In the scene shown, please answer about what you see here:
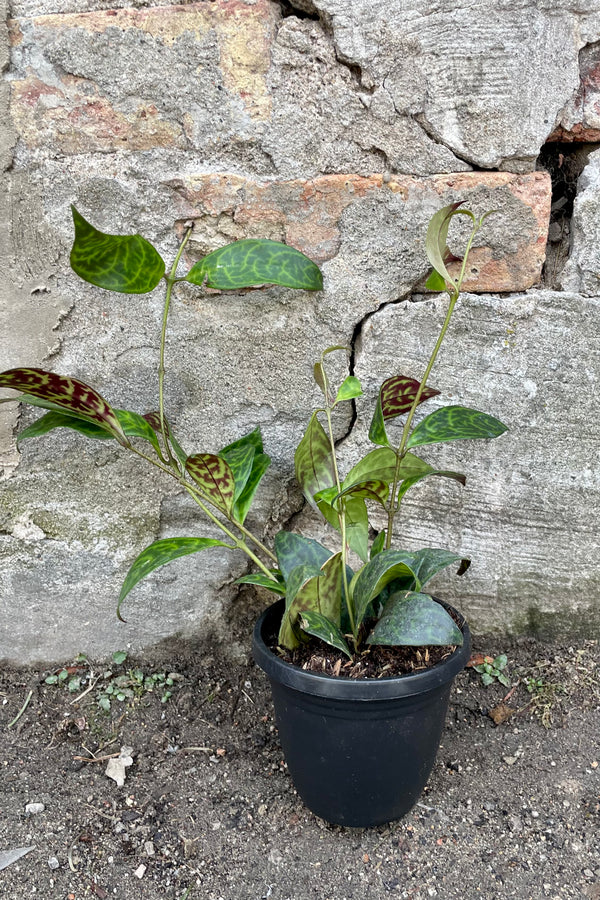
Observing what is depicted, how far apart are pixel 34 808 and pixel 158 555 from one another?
Answer: 57cm

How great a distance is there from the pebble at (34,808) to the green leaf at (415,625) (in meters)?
0.73

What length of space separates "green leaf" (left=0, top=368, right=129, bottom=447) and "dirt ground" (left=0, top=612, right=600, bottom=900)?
72cm

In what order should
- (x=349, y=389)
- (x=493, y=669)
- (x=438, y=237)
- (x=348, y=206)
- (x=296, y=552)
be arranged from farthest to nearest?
(x=493, y=669)
(x=348, y=206)
(x=296, y=552)
(x=349, y=389)
(x=438, y=237)

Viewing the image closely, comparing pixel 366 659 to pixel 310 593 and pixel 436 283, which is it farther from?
pixel 436 283

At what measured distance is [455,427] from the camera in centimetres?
119

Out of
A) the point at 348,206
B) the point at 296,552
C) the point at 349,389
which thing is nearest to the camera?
the point at 349,389

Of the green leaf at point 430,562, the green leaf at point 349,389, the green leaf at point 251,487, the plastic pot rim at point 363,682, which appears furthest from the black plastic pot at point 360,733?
the green leaf at point 349,389

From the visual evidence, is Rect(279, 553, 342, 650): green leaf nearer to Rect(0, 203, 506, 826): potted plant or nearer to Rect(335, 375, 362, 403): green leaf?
Rect(0, 203, 506, 826): potted plant

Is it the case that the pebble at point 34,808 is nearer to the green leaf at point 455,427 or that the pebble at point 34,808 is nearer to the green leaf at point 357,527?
the green leaf at point 357,527

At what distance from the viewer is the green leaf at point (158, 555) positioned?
1.16 meters

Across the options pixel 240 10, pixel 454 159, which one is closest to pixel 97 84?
pixel 240 10

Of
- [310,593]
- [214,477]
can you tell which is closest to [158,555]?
[214,477]

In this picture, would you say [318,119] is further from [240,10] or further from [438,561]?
[438,561]

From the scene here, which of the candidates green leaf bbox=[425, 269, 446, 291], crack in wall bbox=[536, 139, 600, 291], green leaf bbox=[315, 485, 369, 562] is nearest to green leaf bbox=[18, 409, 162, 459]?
green leaf bbox=[315, 485, 369, 562]
